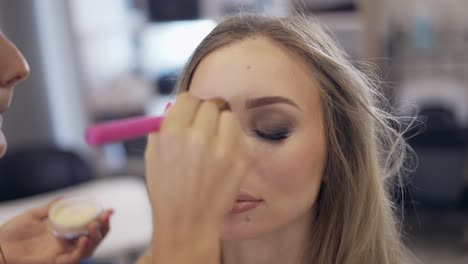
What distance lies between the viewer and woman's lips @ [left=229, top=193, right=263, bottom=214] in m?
0.69

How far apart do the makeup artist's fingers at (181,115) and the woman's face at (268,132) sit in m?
0.21

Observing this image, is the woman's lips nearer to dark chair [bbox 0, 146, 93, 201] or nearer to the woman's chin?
the woman's chin

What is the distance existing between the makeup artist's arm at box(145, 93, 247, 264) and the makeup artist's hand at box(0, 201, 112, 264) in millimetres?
390

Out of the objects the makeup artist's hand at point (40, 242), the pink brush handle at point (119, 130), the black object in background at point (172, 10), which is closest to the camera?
the pink brush handle at point (119, 130)

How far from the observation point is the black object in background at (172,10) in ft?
8.14

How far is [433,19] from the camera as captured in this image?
2.53 m

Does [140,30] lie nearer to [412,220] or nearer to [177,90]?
[412,220]

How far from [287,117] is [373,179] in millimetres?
214

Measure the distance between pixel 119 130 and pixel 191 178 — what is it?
0.55 ft

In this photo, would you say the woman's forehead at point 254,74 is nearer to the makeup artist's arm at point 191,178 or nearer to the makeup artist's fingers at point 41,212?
the makeup artist's arm at point 191,178

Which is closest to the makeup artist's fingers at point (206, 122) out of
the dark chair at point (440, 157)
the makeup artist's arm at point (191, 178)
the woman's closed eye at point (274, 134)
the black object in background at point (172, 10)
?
the makeup artist's arm at point (191, 178)

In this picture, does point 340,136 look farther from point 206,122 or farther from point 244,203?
point 206,122

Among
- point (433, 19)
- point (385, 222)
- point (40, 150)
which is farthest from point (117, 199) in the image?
point (433, 19)

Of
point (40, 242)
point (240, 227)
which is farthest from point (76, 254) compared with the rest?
point (240, 227)
